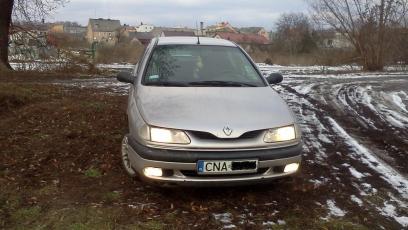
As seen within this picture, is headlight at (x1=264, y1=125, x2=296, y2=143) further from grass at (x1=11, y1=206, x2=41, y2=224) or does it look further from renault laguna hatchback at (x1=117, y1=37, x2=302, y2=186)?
grass at (x1=11, y1=206, x2=41, y2=224)

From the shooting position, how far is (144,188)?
15.8 ft

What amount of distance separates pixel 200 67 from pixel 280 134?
1.63m

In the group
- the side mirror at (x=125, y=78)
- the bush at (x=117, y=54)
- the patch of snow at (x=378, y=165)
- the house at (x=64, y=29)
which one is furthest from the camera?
the bush at (x=117, y=54)

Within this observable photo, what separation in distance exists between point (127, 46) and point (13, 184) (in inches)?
1005

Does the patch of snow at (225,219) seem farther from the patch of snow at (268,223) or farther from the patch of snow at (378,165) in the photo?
the patch of snow at (378,165)

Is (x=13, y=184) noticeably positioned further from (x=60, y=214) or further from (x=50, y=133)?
(x=50, y=133)

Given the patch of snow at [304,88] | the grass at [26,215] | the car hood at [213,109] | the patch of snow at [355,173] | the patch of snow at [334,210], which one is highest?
the car hood at [213,109]

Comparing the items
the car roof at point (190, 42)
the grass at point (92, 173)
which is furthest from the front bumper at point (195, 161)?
the car roof at point (190, 42)

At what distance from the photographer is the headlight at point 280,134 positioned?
4.33 meters

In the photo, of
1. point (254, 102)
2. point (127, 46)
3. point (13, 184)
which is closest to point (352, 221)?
point (254, 102)

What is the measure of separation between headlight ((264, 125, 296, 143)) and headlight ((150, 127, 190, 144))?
2.50 feet

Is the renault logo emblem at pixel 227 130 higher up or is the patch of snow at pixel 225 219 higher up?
the renault logo emblem at pixel 227 130

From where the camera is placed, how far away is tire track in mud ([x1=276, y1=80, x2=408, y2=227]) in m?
4.52

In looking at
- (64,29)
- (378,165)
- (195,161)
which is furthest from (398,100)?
(64,29)
